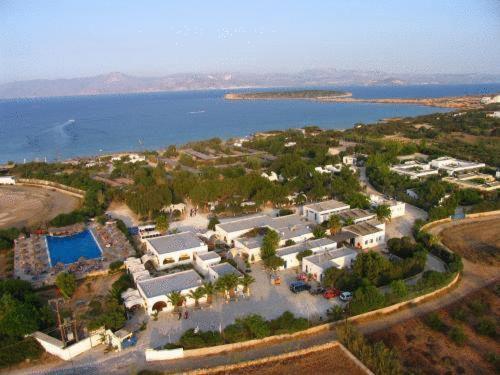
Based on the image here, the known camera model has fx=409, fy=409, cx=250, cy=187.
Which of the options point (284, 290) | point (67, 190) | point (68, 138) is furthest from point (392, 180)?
point (68, 138)

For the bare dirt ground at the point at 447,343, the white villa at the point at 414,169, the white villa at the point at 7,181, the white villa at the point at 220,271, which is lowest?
the white villa at the point at 7,181

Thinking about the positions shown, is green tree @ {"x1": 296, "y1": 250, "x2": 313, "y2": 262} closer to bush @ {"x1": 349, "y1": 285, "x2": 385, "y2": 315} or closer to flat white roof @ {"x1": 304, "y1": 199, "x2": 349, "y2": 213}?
bush @ {"x1": 349, "y1": 285, "x2": 385, "y2": 315}

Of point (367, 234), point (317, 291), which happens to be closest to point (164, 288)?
point (317, 291)

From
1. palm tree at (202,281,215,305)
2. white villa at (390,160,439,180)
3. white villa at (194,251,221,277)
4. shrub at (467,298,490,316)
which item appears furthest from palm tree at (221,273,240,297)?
white villa at (390,160,439,180)

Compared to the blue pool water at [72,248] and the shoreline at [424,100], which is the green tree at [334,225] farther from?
the shoreline at [424,100]

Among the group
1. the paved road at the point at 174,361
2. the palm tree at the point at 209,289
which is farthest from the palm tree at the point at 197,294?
the paved road at the point at 174,361

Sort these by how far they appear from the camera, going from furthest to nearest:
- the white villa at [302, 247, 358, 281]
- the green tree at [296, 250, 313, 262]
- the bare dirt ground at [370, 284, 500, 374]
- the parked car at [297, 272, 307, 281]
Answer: the green tree at [296, 250, 313, 262] < the parked car at [297, 272, 307, 281] < the white villa at [302, 247, 358, 281] < the bare dirt ground at [370, 284, 500, 374]
